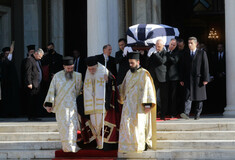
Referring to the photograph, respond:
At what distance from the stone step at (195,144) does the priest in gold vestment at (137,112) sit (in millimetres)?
415

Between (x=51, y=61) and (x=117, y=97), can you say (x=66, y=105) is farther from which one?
(x=51, y=61)

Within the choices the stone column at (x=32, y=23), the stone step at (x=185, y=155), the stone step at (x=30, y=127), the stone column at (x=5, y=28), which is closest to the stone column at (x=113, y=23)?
the stone column at (x=32, y=23)

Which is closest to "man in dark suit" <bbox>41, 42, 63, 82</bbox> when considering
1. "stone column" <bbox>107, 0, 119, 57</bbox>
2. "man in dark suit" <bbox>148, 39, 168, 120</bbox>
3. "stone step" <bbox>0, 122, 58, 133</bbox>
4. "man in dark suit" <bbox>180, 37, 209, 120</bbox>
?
"stone column" <bbox>107, 0, 119, 57</bbox>

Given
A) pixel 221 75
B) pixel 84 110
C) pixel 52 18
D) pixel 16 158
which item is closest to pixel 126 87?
pixel 84 110

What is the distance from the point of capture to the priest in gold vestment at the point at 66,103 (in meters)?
11.8

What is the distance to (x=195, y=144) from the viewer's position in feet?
39.5

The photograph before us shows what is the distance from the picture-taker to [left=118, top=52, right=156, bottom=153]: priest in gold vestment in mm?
11570

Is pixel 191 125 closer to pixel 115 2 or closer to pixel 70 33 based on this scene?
pixel 115 2

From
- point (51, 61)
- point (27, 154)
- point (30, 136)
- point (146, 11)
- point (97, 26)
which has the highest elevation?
point (146, 11)

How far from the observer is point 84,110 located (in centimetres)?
1214

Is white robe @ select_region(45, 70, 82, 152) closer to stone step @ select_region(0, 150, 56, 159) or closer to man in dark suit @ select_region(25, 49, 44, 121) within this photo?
stone step @ select_region(0, 150, 56, 159)

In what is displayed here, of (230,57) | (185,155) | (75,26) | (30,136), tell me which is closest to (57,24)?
(75,26)

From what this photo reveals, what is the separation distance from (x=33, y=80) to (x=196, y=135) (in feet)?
14.8

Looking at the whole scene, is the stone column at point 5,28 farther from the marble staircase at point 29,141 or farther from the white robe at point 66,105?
the white robe at point 66,105
